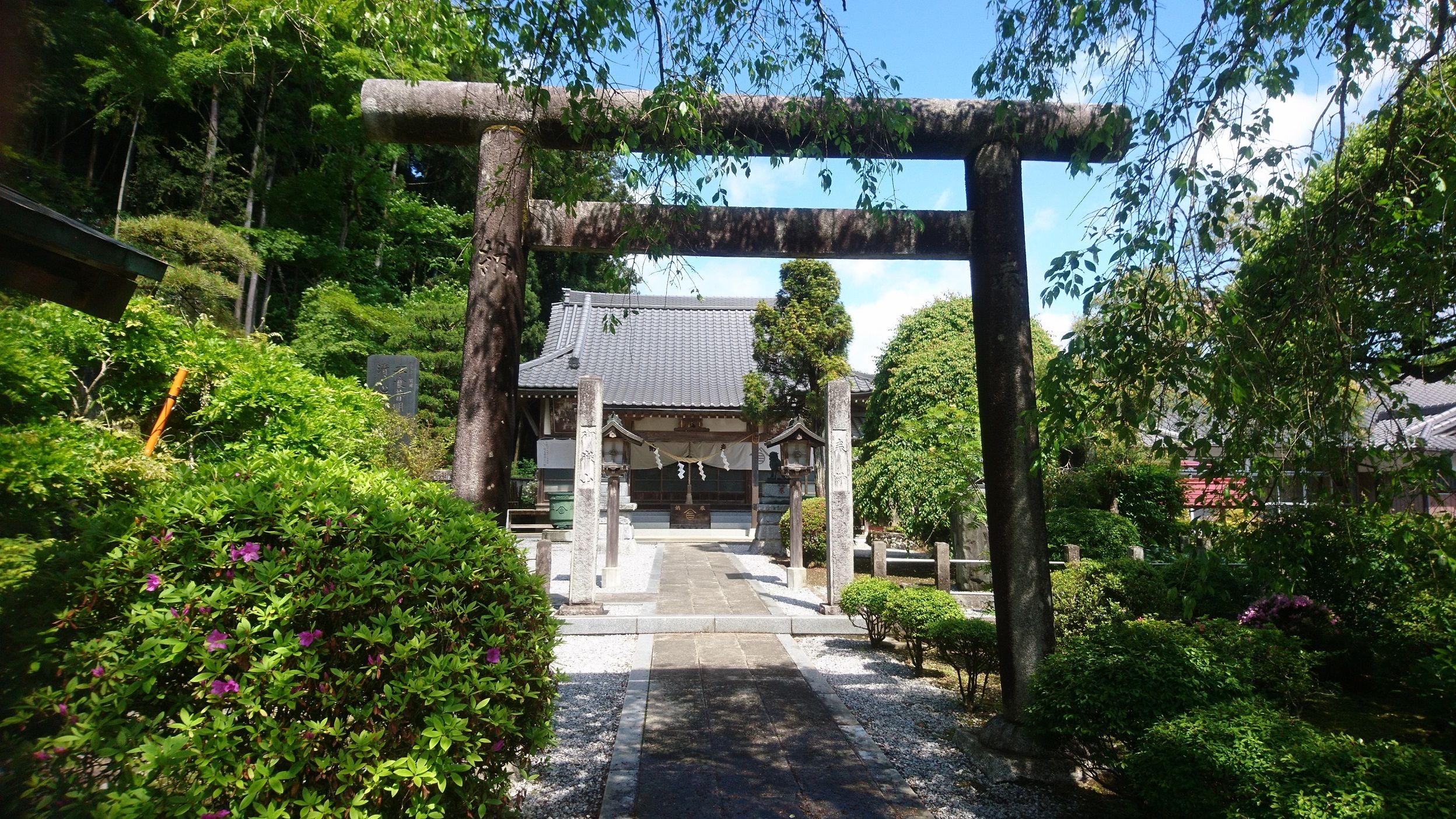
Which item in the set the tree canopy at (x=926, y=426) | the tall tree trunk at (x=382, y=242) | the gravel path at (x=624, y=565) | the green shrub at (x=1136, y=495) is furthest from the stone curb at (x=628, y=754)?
the tall tree trunk at (x=382, y=242)

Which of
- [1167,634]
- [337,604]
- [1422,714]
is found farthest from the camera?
[1422,714]

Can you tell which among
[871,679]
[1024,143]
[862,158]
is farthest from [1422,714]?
[862,158]

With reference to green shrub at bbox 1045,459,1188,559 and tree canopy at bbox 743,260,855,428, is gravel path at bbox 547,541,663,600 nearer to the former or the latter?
tree canopy at bbox 743,260,855,428

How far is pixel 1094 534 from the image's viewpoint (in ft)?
35.8

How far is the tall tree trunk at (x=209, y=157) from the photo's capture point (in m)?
17.1

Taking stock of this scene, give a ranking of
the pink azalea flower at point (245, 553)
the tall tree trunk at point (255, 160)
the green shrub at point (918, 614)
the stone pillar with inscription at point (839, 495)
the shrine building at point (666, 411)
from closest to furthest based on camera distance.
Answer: the pink azalea flower at point (245, 553) → the green shrub at point (918, 614) → the stone pillar with inscription at point (839, 495) → the tall tree trunk at point (255, 160) → the shrine building at point (666, 411)

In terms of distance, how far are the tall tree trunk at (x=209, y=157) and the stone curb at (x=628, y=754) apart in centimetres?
1669

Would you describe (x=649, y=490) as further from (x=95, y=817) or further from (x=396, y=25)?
(x=95, y=817)

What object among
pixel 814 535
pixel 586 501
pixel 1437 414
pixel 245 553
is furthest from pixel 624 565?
pixel 1437 414

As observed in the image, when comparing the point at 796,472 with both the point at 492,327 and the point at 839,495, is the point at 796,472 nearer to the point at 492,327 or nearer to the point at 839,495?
the point at 839,495

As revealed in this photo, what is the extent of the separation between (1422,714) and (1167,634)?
375cm

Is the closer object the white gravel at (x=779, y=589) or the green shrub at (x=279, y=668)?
the green shrub at (x=279, y=668)

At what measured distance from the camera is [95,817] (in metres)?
1.79

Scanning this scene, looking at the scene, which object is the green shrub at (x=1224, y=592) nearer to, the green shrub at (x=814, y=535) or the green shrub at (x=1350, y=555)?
the green shrub at (x=1350, y=555)
